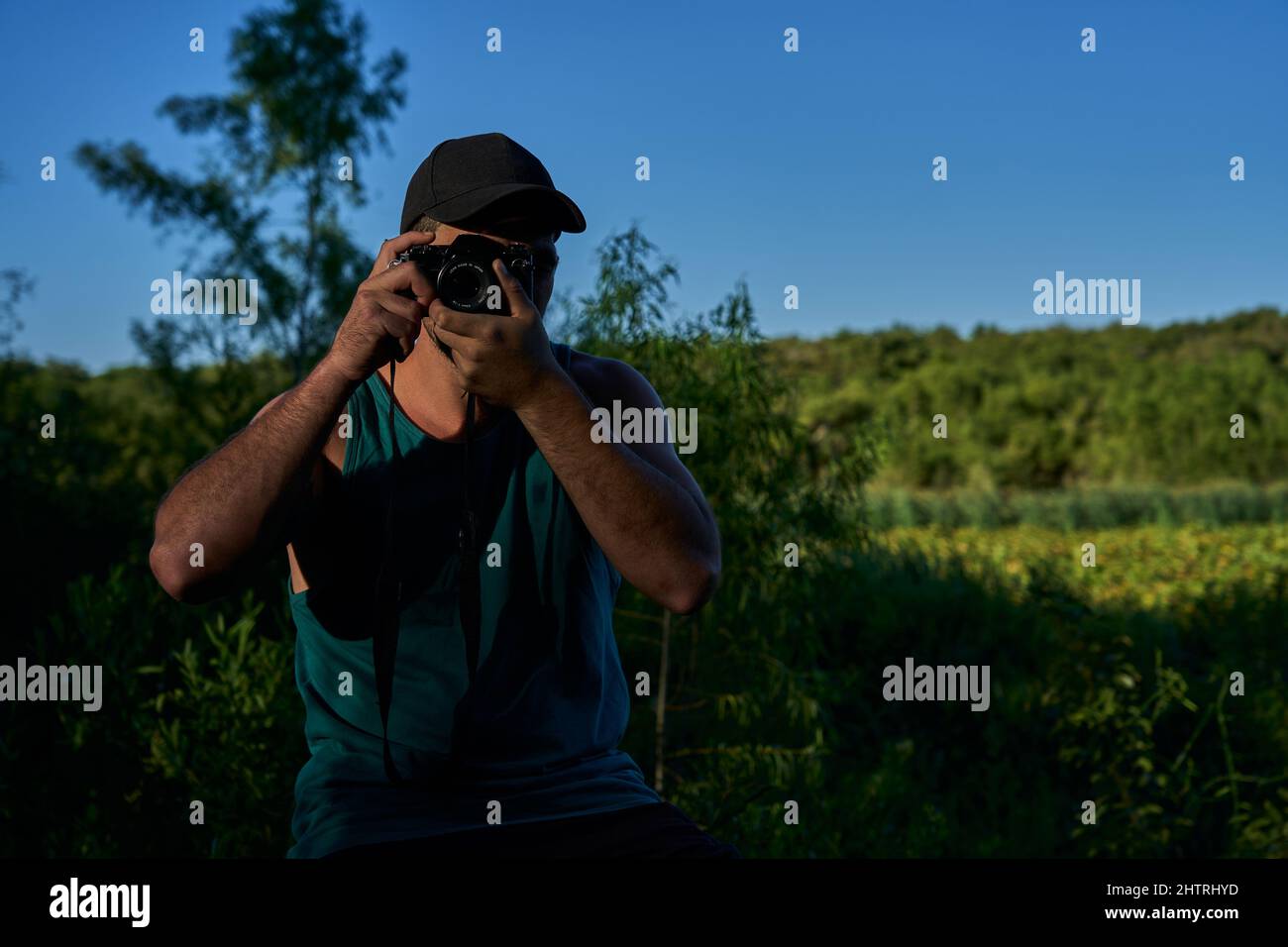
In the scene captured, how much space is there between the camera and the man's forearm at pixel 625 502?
1807 mm

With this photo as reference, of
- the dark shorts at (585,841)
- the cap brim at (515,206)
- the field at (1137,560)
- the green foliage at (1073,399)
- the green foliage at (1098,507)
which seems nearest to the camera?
the dark shorts at (585,841)

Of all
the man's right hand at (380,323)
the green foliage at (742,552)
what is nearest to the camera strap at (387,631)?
the man's right hand at (380,323)

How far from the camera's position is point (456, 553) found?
1.89 meters

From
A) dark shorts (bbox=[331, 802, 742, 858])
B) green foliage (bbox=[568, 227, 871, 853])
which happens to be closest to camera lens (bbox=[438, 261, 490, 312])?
dark shorts (bbox=[331, 802, 742, 858])

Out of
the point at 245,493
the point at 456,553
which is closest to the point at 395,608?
the point at 456,553

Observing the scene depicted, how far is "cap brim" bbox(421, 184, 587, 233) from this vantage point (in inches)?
76.5

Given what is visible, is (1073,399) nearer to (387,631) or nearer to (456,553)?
(456,553)

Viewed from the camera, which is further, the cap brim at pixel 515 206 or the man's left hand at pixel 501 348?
the cap brim at pixel 515 206

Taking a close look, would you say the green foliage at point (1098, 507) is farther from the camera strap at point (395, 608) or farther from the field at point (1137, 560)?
the camera strap at point (395, 608)

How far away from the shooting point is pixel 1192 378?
19094 millimetres

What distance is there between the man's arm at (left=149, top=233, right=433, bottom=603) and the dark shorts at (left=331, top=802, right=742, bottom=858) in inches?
19.8
